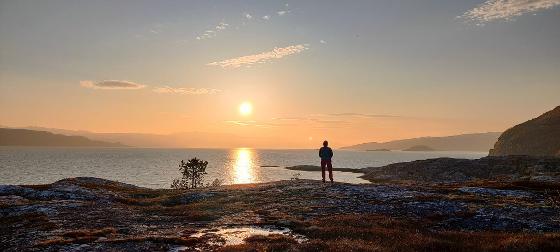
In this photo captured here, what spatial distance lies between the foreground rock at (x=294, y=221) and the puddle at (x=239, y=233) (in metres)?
0.06

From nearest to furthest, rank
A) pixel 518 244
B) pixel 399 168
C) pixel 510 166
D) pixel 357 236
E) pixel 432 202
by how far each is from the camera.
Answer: pixel 518 244 < pixel 357 236 < pixel 432 202 < pixel 510 166 < pixel 399 168

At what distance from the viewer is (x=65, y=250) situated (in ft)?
60.6

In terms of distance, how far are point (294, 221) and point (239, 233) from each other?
419cm

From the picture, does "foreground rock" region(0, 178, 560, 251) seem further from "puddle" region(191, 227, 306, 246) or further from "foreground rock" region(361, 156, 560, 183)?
"foreground rock" region(361, 156, 560, 183)

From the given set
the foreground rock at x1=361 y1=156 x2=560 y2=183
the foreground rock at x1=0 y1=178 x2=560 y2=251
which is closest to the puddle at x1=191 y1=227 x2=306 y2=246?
the foreground rock at x1=0 y1=178 x2=560 y2=251

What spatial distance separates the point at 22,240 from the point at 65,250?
439cm

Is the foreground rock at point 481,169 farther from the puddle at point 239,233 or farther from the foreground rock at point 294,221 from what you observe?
the puddle at point 239,233

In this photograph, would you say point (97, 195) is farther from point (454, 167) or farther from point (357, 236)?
point (454, 167)

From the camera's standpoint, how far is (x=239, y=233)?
21906mm

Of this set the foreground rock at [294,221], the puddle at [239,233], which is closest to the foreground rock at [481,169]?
the foreground rock at [294,221]

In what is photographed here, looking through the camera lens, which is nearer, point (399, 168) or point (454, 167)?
point (454, 167)

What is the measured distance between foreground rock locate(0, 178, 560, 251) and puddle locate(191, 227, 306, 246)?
0.06 meters

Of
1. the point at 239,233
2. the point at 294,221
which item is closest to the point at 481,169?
the point at 294,221

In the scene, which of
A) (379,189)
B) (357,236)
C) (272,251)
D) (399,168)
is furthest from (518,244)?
(399,168)
